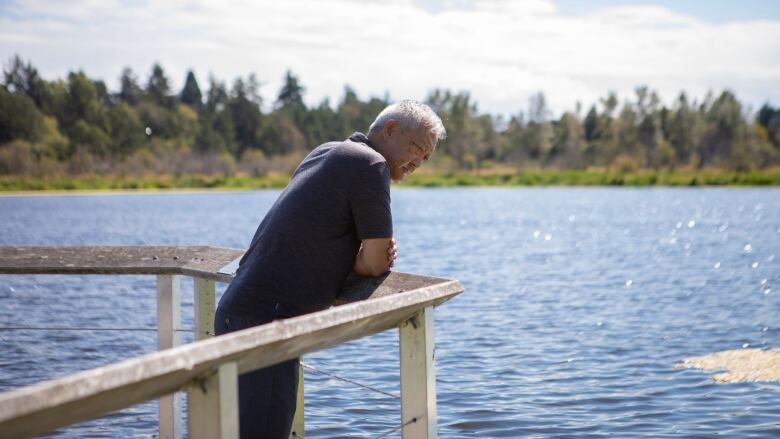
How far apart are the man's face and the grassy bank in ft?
238

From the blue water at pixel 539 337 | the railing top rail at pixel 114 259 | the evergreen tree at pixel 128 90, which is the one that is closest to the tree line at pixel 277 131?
the evergreen tree at pixel 128 90

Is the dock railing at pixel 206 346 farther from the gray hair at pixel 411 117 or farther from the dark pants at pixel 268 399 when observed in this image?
the gray hair at pixel 411 117

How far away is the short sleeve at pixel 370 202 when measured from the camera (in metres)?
2.92

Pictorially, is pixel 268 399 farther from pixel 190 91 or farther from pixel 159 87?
pixel 190 91

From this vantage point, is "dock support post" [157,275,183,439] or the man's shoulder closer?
the man's shoulder

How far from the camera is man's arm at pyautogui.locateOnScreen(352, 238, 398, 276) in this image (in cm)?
293

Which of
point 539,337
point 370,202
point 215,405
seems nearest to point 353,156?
point 370,202

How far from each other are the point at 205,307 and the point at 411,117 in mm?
1241

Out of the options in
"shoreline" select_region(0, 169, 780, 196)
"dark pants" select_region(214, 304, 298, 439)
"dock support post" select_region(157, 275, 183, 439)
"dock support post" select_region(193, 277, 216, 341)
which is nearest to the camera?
"dark pants" select_region(214, 304, 298, 439)

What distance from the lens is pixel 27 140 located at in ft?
237

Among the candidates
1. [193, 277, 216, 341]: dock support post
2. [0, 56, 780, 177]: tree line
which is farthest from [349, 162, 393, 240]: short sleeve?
[0, 56, 780, 177]: tree line

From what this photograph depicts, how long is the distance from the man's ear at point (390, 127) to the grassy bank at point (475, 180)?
72579mm

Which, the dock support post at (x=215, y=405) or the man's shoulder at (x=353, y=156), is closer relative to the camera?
the dock support post at (x=215, y=405)

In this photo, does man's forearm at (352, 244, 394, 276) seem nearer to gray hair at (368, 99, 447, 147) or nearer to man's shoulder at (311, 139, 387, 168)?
man's shoulder at (311, 139, 387, 168)
